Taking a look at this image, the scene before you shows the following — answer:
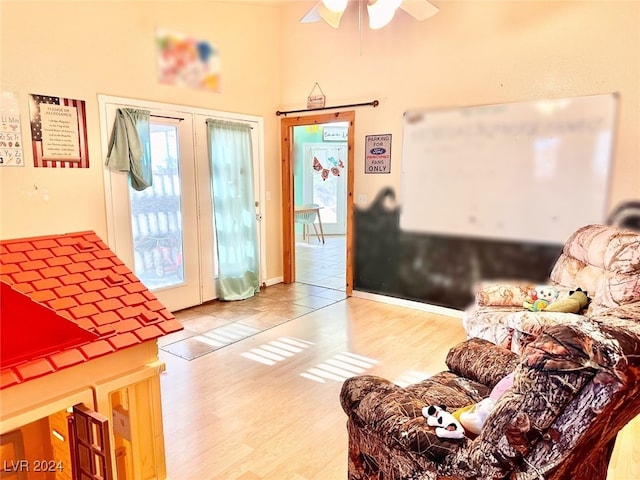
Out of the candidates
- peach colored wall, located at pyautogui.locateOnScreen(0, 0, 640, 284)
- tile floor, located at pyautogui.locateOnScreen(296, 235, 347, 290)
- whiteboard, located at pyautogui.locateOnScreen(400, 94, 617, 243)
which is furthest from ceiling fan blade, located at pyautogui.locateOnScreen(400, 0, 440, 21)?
tile floor, located at pyautogui.locateOnScreen(296, 235, 347, 290)

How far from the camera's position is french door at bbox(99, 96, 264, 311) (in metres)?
3.69

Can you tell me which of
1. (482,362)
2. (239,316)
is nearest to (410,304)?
(239,316)

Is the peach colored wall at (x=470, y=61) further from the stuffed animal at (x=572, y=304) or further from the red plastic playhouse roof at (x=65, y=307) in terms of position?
the red plastic playhouse roof at (x=65, y=307)

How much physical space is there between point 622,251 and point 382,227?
231cm

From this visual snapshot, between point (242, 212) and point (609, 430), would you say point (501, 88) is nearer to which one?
point (242, 212)

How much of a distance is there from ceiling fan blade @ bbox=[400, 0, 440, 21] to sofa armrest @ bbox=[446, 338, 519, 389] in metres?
2.44

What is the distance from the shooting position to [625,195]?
3.23 m

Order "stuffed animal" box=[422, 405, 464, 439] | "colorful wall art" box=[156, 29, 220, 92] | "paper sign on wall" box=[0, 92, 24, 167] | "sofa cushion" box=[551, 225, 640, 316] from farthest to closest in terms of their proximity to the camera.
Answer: "colorful wall art" box=[156, 29, 220, 92], "paper sign on wall" box=[0, 92, 24, 167], "sofa cushion" box=[551, 225, 640, 316], "stuffed animal" box=[422, 405, 464, 439]

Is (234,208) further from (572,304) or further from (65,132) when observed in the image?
(572,304)

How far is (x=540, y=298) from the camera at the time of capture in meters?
2.84

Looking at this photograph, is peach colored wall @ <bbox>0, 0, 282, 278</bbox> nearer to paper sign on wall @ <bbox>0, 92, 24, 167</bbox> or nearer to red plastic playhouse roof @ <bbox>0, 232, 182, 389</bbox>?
paper sign on wall @ <bbox>0, 92, 24, 167</bbox>

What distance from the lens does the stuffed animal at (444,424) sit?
1.28m

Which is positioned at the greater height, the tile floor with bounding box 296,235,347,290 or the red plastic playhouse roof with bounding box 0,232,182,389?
the red plastic playhouse roof with bounding box 0,232,182,389

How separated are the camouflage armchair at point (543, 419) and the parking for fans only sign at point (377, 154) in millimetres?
3195
